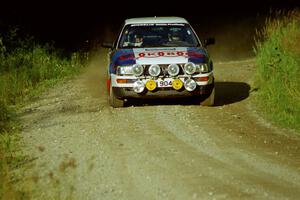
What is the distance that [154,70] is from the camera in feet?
41.2

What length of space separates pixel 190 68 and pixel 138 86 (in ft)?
2.93

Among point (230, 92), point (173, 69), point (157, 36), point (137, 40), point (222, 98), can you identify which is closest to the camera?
point (173, 69)

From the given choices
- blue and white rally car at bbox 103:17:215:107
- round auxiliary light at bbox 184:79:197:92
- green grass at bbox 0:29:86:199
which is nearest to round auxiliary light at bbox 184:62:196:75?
blue and white rally car at bbox 103:17:215:107

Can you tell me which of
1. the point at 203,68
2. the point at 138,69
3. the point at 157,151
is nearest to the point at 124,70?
the point at 138,69

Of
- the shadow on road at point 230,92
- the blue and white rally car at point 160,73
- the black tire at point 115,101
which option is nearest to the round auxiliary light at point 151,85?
the blue and white rally car at point 160,73

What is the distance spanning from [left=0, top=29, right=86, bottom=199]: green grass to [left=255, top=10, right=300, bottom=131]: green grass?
4.21 meters

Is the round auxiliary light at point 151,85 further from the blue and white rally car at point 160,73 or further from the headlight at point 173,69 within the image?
the headlight at point 173,69

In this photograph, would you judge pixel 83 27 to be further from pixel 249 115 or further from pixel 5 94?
pixel 249 115

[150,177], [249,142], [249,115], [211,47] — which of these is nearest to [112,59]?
[249,115]

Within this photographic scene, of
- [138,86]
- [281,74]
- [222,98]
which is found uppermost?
[138,86]

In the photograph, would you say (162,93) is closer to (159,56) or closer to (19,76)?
(159,56)

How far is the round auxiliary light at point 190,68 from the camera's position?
41.3 ft

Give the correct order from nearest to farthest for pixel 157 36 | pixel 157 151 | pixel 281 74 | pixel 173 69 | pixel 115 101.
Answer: pixel 157 151
pixel 173 69
pixel 115 101
pixel 157 36
pixel 281 74

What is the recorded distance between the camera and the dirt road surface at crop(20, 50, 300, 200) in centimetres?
776
